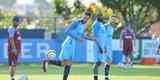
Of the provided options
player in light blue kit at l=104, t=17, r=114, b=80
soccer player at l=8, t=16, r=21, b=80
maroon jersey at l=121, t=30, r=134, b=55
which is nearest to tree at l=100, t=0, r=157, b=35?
maroon jersey at l=121, t=30, r=134, b=55

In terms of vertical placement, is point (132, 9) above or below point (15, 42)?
above

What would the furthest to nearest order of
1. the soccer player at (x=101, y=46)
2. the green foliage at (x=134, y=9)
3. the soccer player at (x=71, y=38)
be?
the green foliage at (x=134, y=9)
the soccer player at (x=101, y=46)
the soccer player at (x=71, y=38)

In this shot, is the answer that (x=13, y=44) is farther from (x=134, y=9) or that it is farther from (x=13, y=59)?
(x=134, y=9)

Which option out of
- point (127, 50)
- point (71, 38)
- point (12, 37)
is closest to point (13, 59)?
point (12, 37)

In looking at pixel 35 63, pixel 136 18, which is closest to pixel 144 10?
pixel 136 18

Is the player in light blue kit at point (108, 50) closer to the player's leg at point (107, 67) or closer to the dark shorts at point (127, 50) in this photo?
the player's leg at point (107, 67)

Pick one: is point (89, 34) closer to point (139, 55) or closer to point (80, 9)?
point (139, 55)

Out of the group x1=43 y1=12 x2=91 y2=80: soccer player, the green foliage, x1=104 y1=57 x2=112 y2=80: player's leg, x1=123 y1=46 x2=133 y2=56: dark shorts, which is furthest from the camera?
the green foliage

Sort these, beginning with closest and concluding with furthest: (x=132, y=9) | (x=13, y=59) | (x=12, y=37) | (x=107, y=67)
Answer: (x=107, y=67) < (x=12, y=37) < (x=13, y=59) < (x=132, y=9)

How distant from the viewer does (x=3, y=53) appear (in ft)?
129

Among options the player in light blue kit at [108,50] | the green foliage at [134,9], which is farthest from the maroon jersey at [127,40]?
the green foliage at [134,9]

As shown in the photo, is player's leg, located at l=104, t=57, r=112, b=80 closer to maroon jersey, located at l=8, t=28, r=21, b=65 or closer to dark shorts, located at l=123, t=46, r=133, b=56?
maroon jersey, located at l=8, t=28, r=21, b=65

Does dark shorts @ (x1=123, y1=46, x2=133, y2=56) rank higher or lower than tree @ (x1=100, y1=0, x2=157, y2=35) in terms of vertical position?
lower

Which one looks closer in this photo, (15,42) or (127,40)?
(15,42)
